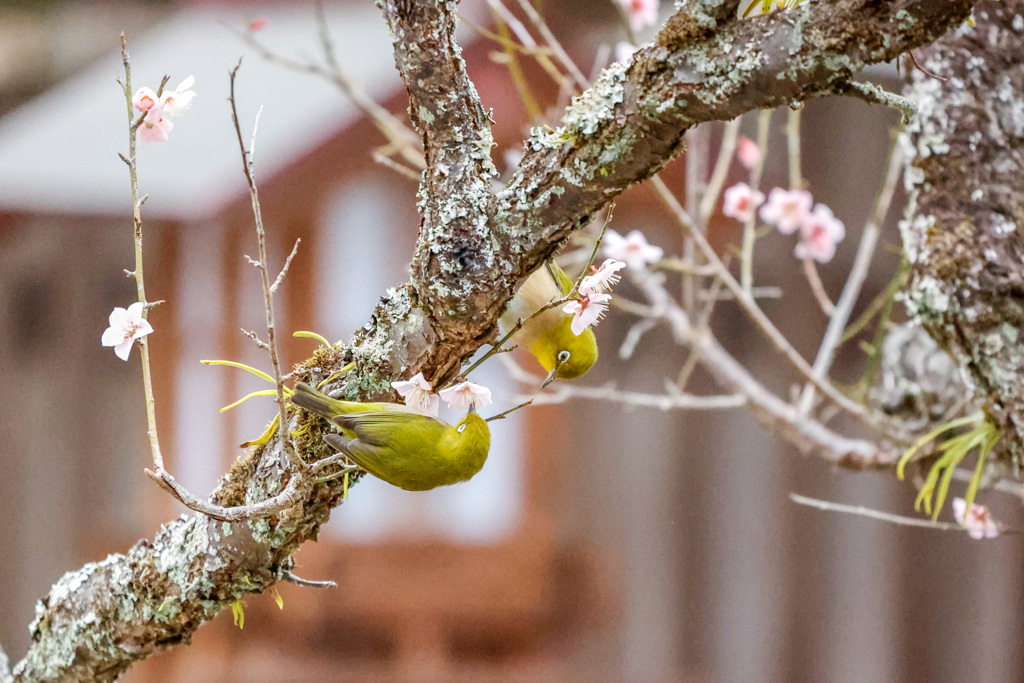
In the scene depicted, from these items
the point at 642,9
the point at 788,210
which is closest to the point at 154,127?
the point at 642,9

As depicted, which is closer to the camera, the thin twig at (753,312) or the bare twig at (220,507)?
the bare twig at (220,507)

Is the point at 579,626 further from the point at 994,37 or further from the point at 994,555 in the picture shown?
the point at 994,37

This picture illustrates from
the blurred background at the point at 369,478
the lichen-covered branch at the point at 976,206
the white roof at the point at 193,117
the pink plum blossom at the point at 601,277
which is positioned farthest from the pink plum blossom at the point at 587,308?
the white roof at the point at 193,117

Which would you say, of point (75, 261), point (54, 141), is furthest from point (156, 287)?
point (54, 141)

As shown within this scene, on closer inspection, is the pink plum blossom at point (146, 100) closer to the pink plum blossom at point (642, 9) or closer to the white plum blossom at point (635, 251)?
the white plum blossom at point (635, 251)

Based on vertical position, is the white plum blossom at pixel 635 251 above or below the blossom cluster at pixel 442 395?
above

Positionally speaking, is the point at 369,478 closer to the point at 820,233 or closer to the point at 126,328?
the point at 820,233
